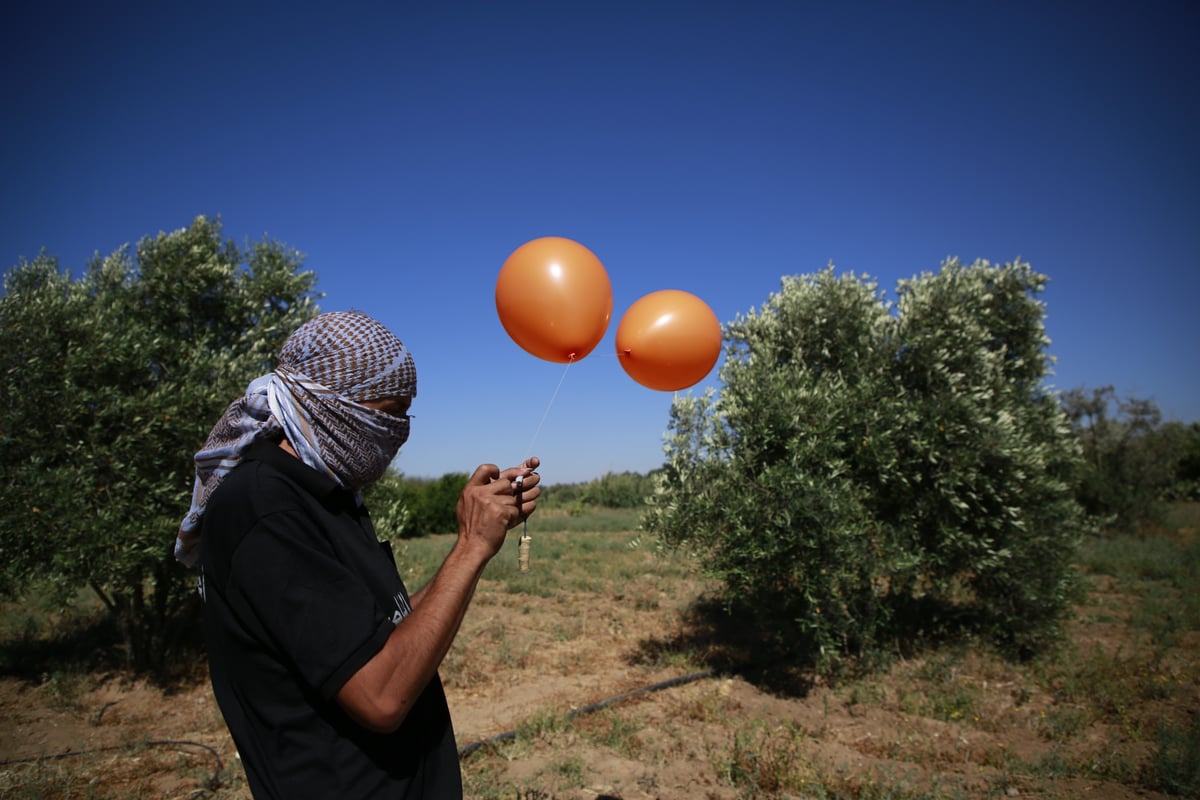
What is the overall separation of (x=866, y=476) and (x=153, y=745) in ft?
27.2

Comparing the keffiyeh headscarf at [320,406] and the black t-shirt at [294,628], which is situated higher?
the keffiyeh headscarf at [320,406]

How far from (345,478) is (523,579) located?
1199cm

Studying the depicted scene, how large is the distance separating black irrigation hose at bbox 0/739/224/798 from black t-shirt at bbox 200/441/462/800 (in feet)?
15.2

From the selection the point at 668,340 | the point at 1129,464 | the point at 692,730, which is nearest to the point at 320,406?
the point at 668,340

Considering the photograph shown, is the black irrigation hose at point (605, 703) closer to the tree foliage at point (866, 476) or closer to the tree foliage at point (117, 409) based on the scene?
the tree foliage at point (866, 476)

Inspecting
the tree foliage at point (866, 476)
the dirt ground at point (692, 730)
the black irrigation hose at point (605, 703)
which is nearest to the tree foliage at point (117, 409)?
the dirt ground at point (692, 730)

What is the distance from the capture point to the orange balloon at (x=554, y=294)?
3379mm

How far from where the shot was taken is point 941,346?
8109 mm

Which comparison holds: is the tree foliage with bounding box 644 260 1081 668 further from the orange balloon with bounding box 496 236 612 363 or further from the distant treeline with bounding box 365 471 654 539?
the orange balloon with bounding box 496 236 612 363

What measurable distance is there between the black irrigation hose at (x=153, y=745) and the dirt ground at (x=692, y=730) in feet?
0.06

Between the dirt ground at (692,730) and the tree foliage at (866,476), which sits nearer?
the dirt ground at (692,730)

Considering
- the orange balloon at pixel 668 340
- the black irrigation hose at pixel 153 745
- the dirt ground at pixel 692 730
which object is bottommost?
Result: the black irrigation hose at pixel 153 745

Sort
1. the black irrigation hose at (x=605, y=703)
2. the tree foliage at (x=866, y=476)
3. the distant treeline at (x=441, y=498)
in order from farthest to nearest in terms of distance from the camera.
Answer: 1. the distant treeline at (x=441, y=498)
2. the tree foliage at (x=866, y=476)
3. the black irrigation hose at (x=605, y=703)

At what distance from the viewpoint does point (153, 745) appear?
5.79 meters
